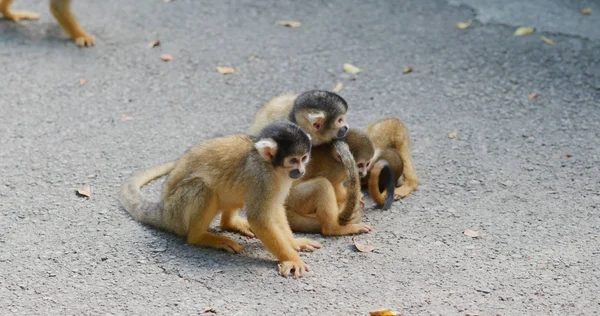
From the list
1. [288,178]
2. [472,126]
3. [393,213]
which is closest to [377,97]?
[472,126]

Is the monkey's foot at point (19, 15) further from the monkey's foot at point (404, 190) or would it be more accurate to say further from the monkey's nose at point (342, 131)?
the monkey's foot at point (404, 190)

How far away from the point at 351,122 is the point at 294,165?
2108 mm

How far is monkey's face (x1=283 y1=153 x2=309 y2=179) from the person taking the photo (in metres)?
4.14

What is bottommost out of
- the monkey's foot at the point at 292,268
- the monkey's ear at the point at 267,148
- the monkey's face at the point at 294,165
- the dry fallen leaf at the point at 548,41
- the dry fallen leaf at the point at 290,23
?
the dry fallen leaf at the point at 290,23

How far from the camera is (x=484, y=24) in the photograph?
312 inches

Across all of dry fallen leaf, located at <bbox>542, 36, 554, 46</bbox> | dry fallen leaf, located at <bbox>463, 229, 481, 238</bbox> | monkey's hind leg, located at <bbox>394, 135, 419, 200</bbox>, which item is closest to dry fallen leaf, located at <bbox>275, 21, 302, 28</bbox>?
dry fallen leaf, located at <bbox>542, 36, 554, 46</bbox>

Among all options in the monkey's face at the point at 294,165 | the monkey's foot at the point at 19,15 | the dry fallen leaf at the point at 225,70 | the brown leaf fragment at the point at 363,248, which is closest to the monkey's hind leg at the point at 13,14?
the monkey's foot at the point at 19,15

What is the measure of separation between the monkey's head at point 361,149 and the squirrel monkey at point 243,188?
1.97 feet

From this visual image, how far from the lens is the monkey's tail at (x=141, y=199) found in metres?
4.60

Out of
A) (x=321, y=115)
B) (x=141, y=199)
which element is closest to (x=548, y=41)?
(x=321, y=115)

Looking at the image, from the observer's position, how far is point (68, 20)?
7484mm

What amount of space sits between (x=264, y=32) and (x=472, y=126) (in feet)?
8.41

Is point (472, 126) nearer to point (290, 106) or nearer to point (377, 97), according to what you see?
point (377, 97)

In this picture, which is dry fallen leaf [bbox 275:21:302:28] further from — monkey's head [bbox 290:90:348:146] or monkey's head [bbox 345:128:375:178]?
monkey's head [bbox 345:128:375:178]
